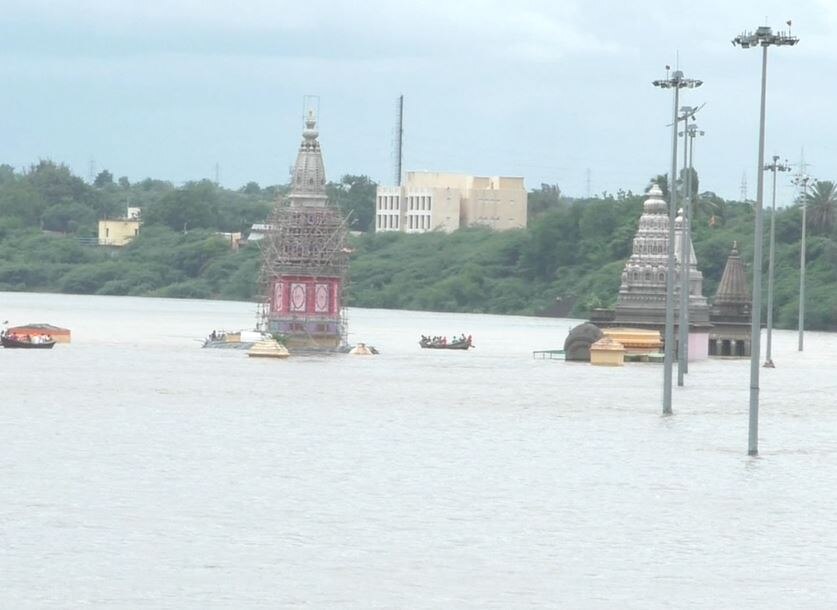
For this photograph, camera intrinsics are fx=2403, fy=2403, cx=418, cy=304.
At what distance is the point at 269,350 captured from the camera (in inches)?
3713

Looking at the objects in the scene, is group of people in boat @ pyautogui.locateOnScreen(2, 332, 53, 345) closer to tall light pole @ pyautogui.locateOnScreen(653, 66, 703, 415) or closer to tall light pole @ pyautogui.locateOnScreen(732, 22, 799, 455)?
tall light pole @ pyautogui.locateOnScreen(653, 66, 703, 415)

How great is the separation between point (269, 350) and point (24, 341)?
11467mm

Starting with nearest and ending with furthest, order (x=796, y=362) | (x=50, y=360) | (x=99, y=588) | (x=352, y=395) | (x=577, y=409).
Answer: (x=99, y=588) < (x=577, y=409) < (x=352, y=395) < (x=50, y=360) < (x=796, y=362)

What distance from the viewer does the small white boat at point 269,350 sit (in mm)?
93812

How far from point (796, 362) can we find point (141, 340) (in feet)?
104

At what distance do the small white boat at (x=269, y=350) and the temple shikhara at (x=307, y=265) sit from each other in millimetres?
3941

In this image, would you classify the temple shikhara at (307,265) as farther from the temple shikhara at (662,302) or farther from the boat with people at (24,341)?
the temple shikhara at (662,302)

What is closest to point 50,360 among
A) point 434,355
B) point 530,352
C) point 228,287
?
point 434,355

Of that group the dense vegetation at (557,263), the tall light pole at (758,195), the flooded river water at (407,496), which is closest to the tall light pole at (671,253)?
the flooded river water at (407,496)

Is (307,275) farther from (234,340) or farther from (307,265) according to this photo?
(234,340)

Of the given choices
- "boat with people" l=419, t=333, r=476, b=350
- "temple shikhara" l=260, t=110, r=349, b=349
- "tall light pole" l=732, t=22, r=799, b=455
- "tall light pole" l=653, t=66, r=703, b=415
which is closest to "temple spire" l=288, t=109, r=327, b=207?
"temple shikhara" l=260, t=110, r=349, b=349

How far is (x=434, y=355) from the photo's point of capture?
10419cm

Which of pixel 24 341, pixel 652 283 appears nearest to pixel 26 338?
pixel 24 341

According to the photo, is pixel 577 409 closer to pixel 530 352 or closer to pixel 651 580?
pixel 651 580
